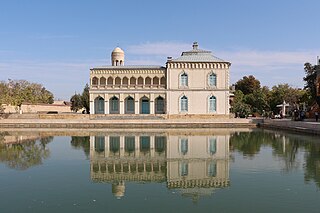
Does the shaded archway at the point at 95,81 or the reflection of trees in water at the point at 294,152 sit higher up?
the shaded archway at the point at 95,81

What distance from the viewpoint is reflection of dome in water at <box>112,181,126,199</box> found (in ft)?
31.8

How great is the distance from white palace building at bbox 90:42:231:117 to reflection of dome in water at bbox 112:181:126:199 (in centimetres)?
3036

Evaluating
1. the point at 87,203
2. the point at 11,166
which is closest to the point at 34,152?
the point at 11,166

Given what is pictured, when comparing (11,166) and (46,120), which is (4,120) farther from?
(11,166)

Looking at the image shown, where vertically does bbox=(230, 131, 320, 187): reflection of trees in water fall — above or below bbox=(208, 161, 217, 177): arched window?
above

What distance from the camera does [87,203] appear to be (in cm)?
880

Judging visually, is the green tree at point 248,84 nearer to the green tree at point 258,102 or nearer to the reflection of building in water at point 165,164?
the green tree at point 258,102

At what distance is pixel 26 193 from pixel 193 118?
29167 millimetres

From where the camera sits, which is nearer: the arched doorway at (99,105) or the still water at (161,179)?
the still water at (161,179)

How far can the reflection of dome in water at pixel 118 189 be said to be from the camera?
9.68 meters

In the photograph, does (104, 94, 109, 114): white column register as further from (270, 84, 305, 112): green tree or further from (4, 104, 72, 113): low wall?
(270, 84, 305, 112): green tree

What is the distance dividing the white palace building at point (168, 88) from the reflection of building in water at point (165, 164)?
66.1 ft

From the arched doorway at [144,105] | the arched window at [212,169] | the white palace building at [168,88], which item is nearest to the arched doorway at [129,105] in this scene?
the white palace building at [168,88]

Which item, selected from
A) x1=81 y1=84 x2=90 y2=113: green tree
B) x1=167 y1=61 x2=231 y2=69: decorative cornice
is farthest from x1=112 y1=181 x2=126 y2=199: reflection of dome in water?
x1=81 y1=84 x2=90 y2=113: green tree
